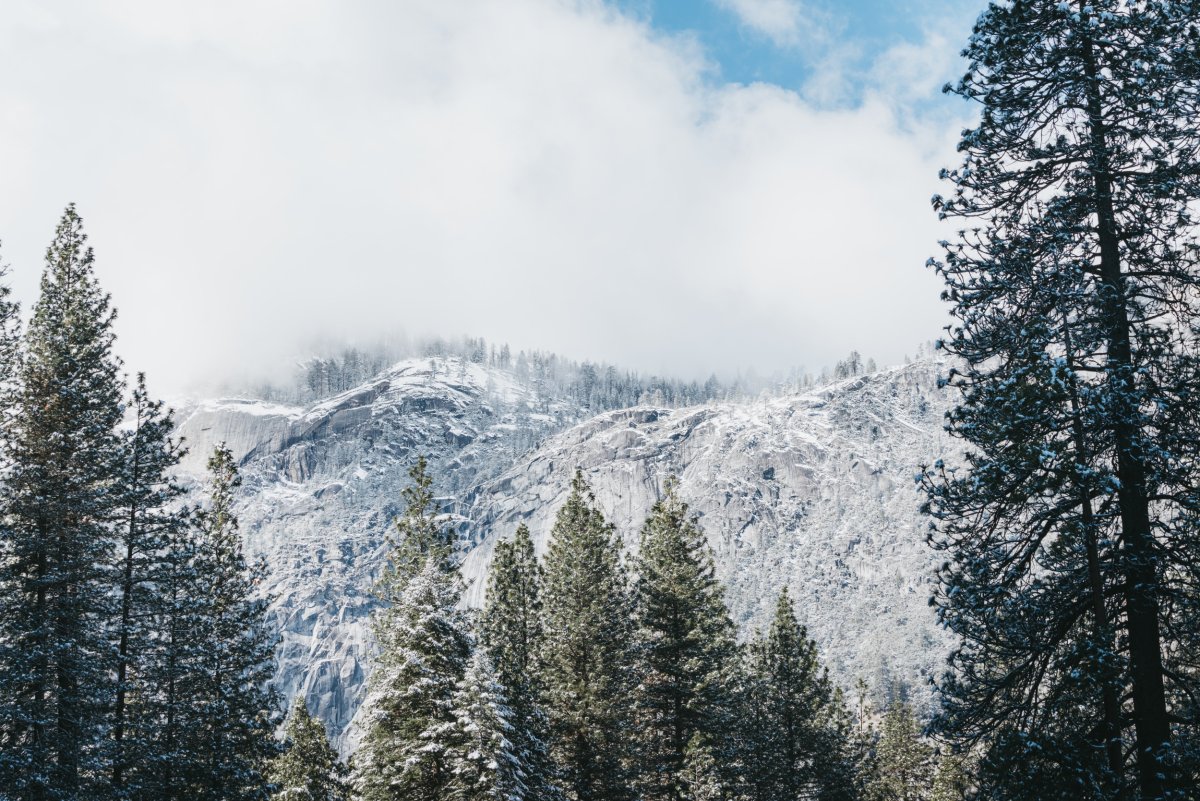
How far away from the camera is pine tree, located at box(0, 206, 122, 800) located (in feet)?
54.9

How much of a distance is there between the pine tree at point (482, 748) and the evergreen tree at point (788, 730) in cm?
1575

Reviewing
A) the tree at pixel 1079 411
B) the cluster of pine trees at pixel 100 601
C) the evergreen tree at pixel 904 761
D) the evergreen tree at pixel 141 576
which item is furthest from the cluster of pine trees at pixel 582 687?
the evergreen tree at pixel 904 761

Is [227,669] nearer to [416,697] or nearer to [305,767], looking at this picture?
[305,767]

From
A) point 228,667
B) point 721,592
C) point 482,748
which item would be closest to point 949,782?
point 721,592

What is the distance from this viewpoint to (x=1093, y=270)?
9.55 meters

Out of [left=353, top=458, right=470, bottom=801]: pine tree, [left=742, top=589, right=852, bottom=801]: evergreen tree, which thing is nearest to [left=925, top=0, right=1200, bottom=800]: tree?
[left=353, top=458, right=470, bottom=801]: pine tree

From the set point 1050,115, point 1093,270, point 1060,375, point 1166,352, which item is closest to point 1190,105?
point 1050,115

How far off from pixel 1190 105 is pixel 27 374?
24.0 m

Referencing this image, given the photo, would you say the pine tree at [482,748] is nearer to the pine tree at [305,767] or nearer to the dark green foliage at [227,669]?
the dark green foliage at [227,669]

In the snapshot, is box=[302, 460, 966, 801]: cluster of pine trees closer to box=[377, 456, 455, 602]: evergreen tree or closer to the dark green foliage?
box=[377, 456, 455, 602]: evergreen tree

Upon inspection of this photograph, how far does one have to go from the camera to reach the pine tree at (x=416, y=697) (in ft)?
64.3

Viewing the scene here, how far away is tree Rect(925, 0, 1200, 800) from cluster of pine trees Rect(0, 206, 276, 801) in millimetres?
18059

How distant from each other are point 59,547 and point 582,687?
16.3m

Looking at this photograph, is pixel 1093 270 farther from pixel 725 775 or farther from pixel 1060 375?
pixel 725 775
